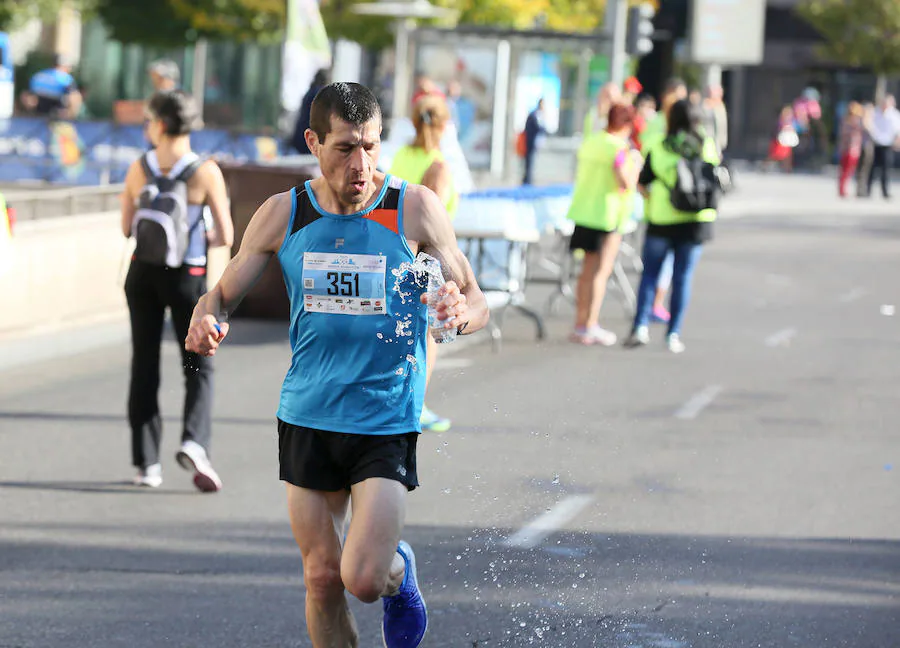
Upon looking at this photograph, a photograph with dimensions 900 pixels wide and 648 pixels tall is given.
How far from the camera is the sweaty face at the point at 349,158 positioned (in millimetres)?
4406

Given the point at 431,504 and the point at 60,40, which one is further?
the point at 60,40

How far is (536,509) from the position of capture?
7562mm

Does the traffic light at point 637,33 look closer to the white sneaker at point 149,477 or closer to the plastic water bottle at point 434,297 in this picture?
the white sneaker at point 149,477

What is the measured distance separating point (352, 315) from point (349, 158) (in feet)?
1.37

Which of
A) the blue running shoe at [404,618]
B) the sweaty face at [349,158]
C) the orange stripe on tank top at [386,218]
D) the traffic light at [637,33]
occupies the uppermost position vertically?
the traffic light at [637,33]

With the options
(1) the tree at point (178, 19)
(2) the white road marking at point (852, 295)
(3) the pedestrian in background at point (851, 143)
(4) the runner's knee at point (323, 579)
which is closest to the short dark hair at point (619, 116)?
(2) the white road marking at point (852, 295)

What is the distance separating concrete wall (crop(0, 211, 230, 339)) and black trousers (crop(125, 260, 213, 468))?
359 centimetres

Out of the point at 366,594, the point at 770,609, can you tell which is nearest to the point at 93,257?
the point at 770,609

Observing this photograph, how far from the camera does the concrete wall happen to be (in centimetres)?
1182

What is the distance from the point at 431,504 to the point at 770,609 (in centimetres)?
215

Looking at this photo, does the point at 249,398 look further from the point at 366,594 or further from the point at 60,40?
the point at 60,40

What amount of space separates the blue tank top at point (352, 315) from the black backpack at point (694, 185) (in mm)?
8371

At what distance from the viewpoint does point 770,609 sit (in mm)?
6004

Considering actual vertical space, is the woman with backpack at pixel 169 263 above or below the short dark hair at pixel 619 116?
below
